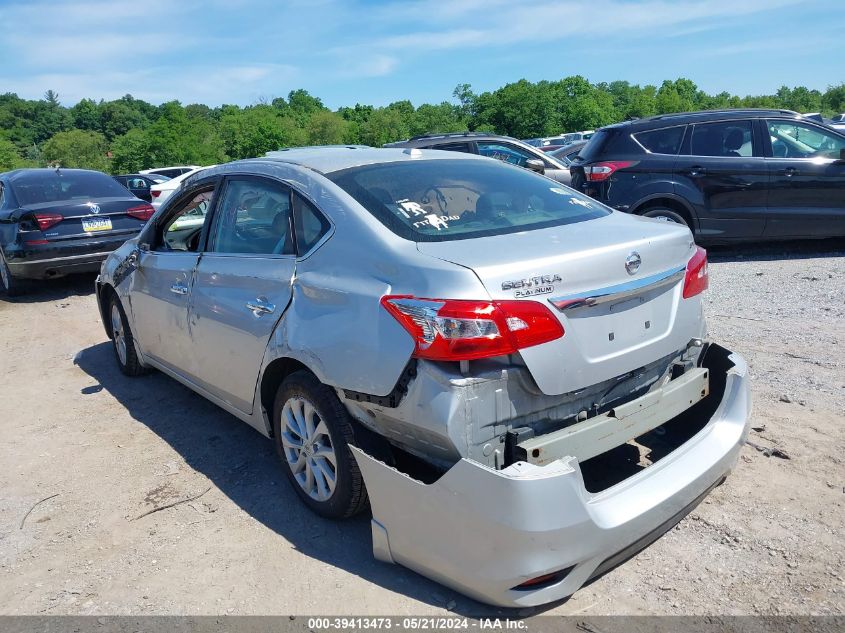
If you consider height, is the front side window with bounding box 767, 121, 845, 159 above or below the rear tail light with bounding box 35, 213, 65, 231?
above

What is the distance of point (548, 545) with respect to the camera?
7.72ft

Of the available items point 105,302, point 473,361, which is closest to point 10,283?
point 105,302

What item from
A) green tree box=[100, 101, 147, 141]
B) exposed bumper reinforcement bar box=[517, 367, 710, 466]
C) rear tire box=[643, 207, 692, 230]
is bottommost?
exposed bumper reinforcement bar box=[517, 367, 710, 466]

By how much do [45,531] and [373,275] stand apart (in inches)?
88.9

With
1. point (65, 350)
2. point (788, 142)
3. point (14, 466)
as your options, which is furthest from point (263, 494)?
point (788, 142)

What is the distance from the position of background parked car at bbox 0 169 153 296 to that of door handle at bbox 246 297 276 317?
6406 millimetres

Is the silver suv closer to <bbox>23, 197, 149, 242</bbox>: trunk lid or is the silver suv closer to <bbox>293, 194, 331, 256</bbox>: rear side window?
<bbox>293, 194, 331, 256</bbox>: rear side window

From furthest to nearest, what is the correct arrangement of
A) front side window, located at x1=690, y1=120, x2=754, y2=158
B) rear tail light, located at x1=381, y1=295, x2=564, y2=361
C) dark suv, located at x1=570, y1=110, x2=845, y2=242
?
front side window, located at x1=690, y1=120, x2=754, y2=158 < dark suv, located at x1=570, y1=110, x2=845, y2=242 < rear tail light, located at x1=381, y1=295, x2=564, y2=361

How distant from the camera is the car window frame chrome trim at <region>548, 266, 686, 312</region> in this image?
2.58m

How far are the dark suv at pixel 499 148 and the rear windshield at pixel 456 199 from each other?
630 cm

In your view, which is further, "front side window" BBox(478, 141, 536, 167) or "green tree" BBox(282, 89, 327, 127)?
"green tree" BBox(282, 89, 327, 127)

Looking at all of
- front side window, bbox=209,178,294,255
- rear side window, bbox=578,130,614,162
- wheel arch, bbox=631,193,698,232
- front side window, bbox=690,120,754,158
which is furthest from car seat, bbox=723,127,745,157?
front side window, bbox=209,178,294,255

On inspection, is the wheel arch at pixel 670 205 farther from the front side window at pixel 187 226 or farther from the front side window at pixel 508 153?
the front side window at pixel 187 226

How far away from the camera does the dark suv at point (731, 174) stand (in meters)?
8.18
